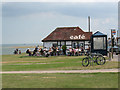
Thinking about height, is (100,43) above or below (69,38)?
below

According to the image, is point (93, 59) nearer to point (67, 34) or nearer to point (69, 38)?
point (69, 38)

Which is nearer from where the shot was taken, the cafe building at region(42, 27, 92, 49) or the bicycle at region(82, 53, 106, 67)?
the bicycle at region(82, 53, 106, 67)

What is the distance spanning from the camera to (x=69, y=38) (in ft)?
140

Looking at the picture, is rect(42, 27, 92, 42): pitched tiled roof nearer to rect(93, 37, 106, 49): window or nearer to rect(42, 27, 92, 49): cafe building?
rect(42, 27, 92, 49): cafe building

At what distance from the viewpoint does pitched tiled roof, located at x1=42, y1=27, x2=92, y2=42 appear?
42769 millimetres

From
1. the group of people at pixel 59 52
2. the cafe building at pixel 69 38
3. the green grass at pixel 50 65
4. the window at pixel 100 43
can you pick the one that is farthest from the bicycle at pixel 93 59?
the cafe building at pixel 69 38

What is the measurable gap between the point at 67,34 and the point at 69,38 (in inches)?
55.3

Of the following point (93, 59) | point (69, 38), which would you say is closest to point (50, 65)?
point (93, 59)

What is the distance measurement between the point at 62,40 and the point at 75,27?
11.8 feet

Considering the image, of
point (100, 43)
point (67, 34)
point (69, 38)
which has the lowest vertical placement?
point (100, 43)

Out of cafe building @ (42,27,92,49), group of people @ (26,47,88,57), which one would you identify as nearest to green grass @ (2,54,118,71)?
group of people @ (26,47,88,57)

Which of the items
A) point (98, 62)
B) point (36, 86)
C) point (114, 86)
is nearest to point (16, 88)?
point (36, 86)

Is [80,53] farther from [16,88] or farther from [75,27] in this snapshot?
[16,88]

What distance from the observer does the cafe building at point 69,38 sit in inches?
1679
